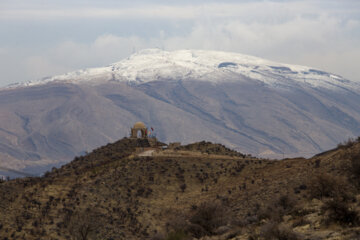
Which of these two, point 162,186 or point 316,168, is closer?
point 316,168

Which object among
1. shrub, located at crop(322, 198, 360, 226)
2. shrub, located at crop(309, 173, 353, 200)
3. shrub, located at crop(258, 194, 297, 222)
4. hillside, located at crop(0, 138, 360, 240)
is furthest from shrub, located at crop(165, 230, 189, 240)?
shrub, located at crop(322, 198, 360, 226)

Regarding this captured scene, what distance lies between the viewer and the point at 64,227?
66938 millimetres

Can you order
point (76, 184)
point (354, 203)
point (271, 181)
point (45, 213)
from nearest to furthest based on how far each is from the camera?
point (354, 203)
point (45, 213)
point (271, 181)
point (76, 184)

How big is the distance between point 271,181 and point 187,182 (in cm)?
1399

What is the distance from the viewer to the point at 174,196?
80312mm

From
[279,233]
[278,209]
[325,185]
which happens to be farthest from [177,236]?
[279,233]

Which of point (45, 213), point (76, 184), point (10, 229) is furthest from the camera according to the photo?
point (76, 184)

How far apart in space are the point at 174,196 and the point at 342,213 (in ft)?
150

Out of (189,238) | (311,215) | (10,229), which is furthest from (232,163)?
(311,215)

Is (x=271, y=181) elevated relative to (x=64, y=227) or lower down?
elevated

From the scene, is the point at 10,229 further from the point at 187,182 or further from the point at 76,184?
the point at 187,182

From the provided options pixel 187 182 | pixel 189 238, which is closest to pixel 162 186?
pixel 187 182

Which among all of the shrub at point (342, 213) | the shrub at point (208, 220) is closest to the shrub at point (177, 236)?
the shrub at point (208, 220)

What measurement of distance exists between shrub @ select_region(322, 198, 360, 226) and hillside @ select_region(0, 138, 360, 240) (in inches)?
107
